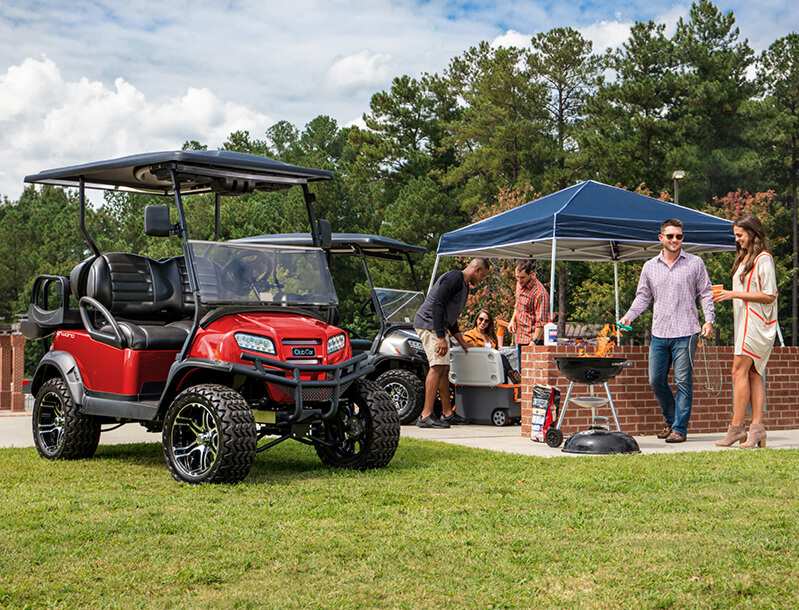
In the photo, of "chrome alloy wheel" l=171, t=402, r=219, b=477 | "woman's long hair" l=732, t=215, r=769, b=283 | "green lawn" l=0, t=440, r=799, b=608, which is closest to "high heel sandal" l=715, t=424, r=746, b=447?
"woman's long hair" l=732, t=215, r=769, b=283

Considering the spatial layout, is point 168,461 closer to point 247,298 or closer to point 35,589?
point 247,298

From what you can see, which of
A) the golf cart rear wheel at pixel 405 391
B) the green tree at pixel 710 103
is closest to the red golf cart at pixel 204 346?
the golf cart rear wheel at pixel 405 391

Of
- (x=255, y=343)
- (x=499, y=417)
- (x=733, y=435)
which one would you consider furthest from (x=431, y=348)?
(x=255, y=343)

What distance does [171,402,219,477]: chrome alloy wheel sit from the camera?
7707 millimetres

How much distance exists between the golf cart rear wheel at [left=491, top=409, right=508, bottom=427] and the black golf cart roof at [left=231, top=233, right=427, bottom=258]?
214cm

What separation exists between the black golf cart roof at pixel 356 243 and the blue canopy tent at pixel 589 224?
592 millimetres

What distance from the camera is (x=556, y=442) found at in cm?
1015

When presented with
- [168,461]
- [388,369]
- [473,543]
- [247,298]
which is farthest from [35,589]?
[388,369]

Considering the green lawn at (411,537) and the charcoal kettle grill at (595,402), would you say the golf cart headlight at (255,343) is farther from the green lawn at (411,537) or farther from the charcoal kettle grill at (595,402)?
the charcoal kettle grill at (595,402)

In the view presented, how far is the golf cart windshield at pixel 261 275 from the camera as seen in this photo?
27.5 feet

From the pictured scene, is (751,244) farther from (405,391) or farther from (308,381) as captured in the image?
(405,391)

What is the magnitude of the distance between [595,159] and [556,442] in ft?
123

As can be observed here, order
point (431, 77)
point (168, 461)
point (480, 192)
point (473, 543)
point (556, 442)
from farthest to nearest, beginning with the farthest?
1. point (431, 77)
2. point (480, 192)
3. point (556, 442)
4. point (168, 461)
5. point (473, 543)

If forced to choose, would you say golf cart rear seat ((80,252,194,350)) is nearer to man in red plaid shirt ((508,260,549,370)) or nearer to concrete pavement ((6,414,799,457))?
concrete pavement ((6,414,799,457))
